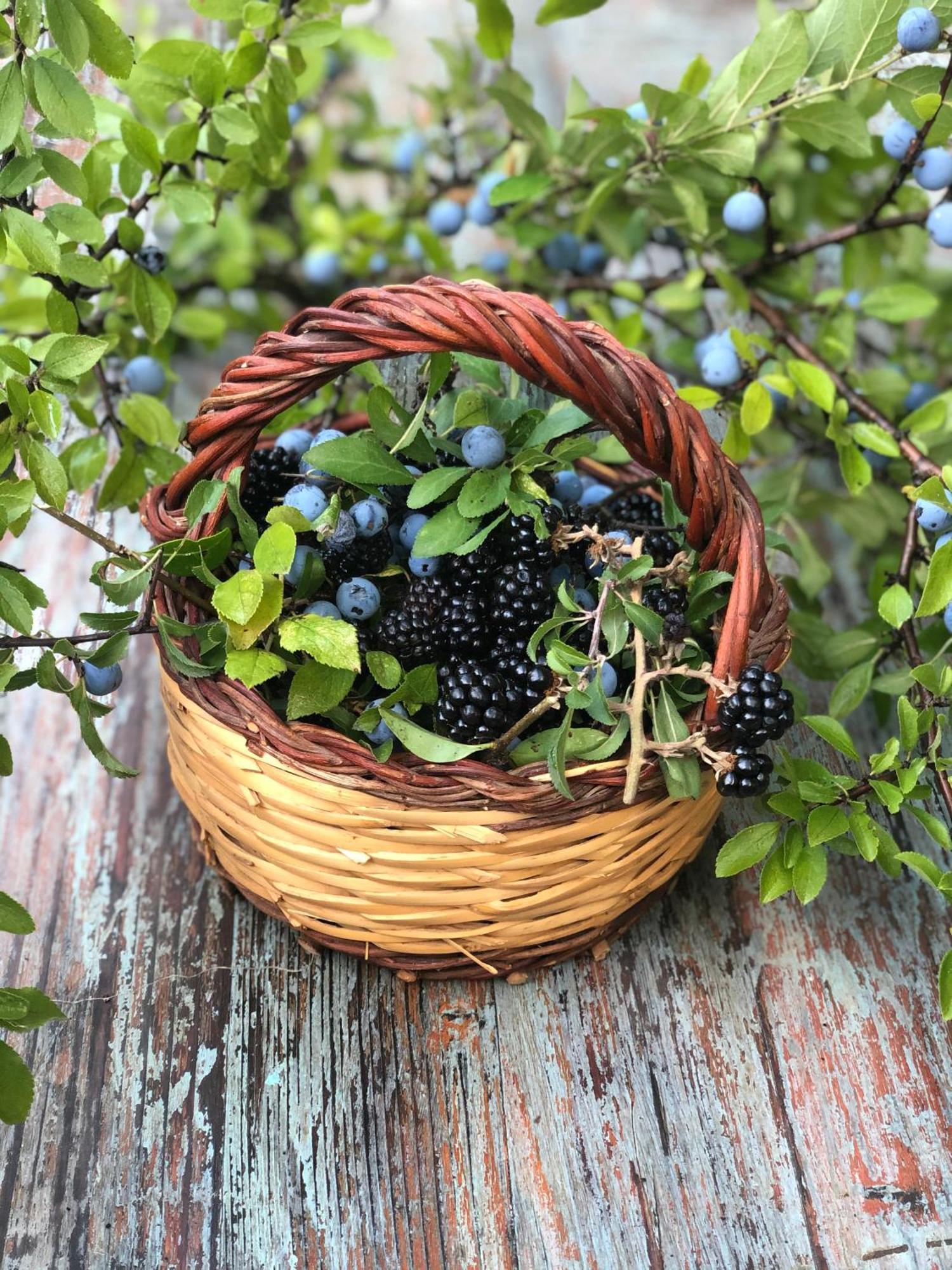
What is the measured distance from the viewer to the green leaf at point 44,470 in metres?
0.90

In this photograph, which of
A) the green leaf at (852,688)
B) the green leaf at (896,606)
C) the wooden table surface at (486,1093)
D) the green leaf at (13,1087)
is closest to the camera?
the green leaf at (13,1087)

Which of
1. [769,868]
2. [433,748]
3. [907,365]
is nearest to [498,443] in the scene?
[433,748]

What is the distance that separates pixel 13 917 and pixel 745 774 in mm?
515

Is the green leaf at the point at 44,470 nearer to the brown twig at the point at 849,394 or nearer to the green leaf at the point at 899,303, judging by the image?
the brown twig at the point at 849,394

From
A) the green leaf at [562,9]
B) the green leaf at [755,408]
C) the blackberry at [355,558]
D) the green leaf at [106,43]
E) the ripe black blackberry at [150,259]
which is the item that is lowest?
the blackberry at [355,558]

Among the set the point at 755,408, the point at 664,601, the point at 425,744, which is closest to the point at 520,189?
the point at 755,408

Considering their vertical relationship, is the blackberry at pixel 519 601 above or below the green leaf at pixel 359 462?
below

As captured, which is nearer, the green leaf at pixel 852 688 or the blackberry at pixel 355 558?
the blackberry at pixel 355 558

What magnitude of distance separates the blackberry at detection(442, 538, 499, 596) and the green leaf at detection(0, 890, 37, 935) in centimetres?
39

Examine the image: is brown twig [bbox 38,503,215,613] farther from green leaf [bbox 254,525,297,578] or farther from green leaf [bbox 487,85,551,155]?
green leaf [bbox 487,85,551,155]

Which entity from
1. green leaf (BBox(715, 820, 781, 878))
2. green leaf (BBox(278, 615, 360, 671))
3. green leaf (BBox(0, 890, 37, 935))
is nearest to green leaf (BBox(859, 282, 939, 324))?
green leaf (BBox(715, 820, 781, 878))

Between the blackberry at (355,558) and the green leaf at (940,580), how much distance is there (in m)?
0.43

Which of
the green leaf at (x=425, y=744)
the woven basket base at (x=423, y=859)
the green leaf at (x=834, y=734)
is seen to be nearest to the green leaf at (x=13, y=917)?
the woven basket base at (x=423, y=859)

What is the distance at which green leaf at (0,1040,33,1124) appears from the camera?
78 cm
